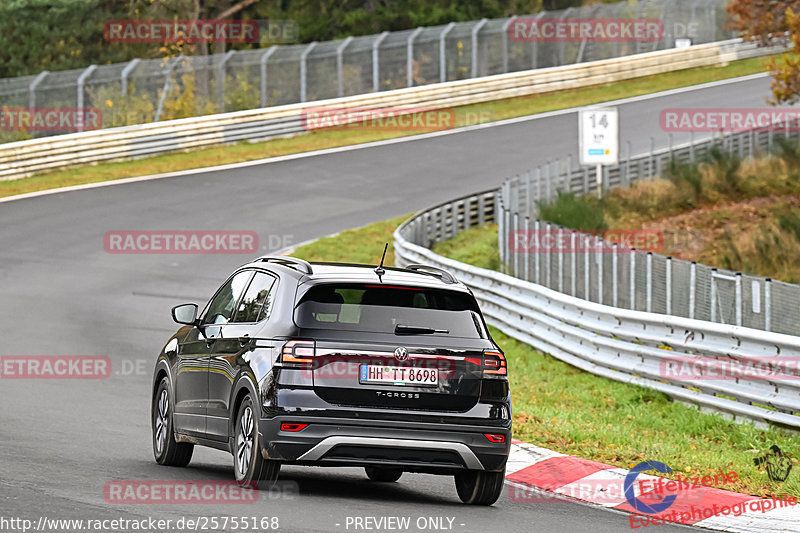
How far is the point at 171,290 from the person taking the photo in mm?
23641

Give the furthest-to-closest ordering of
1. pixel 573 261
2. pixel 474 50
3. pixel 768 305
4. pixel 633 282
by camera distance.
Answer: pixel 474 50
pixel 573 261
pixel 633 282
pixel 768 305

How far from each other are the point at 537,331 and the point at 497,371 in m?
9.28

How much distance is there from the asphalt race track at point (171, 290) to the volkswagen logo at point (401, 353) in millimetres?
972

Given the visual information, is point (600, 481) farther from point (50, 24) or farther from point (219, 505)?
point (50, 24)

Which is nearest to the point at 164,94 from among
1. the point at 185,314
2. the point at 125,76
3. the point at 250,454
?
the point at 125,76

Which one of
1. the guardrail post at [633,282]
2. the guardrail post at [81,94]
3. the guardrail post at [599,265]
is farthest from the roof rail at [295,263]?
the guardrail post at [81,94]

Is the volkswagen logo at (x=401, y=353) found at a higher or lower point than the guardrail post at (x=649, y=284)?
higher

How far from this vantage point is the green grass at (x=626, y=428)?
35.5 ft

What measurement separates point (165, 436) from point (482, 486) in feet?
8.97

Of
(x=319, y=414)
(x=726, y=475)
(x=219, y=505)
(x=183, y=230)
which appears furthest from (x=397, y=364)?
(x=183, y=230)

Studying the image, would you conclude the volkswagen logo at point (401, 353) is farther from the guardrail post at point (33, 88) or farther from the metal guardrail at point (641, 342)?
the guardrail post at point (33, 88)

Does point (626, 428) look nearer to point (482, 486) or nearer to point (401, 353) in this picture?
point (482, 486)

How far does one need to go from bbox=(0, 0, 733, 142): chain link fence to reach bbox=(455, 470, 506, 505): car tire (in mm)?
29343

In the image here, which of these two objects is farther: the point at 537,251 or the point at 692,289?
the point at 537,251
